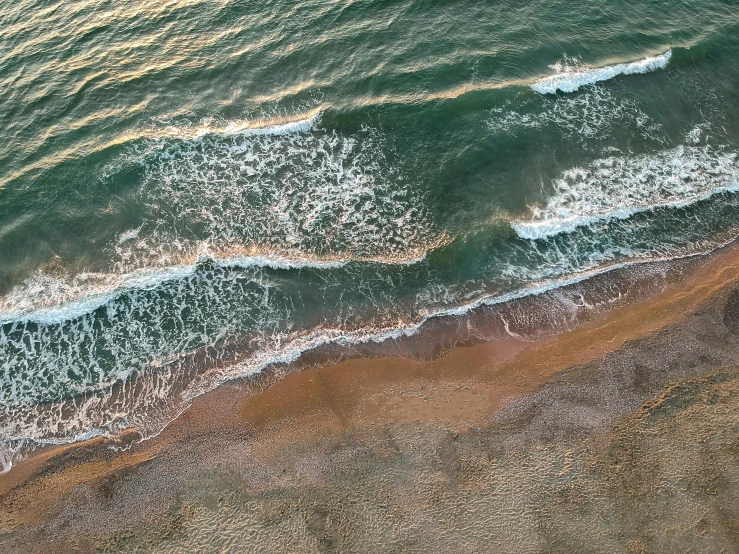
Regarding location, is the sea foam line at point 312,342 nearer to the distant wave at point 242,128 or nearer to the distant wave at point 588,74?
the distant wave at point 588,74

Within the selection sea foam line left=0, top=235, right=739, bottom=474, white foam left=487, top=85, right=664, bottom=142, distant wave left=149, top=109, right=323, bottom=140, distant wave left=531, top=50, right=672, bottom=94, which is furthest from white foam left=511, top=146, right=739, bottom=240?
distant wave left=149, top=109, right=323, bottom=140

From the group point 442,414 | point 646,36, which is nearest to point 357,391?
point 442,414

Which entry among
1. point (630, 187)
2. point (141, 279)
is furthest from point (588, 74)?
point (141, 279)

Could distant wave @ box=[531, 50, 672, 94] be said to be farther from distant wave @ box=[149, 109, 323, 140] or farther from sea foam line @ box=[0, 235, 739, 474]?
distant wave @ box=[149, 109, 323, 140]

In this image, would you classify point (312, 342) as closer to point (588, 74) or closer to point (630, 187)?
point (630, 187)

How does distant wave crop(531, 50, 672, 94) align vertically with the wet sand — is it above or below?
above

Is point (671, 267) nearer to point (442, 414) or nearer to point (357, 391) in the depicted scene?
point (442, 414)
